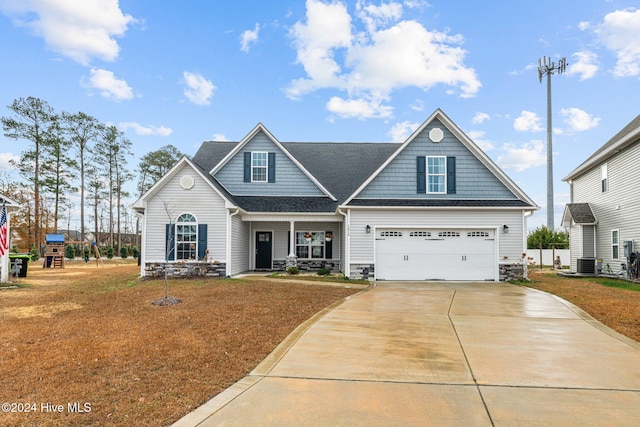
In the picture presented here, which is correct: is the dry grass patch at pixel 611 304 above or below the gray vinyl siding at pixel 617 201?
below

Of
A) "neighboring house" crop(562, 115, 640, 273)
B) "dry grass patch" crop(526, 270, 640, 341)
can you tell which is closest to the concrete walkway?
"dry grass patch" crop(526, 270, 640, 341)

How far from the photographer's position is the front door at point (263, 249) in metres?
19.1

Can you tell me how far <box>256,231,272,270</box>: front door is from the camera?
19.1m

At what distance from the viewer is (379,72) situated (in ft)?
66.8

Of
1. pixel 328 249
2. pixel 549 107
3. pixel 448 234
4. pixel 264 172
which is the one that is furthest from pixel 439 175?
pixel 549 107

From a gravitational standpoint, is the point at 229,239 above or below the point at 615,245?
above

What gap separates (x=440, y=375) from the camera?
4.79 meters

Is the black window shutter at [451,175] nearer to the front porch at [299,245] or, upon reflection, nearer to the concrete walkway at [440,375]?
→ the front porch at [299,245]

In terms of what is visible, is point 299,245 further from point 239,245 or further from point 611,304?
point 611,304

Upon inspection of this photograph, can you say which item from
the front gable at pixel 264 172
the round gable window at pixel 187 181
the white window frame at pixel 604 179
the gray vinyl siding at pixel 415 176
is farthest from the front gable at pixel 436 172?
the white window frame at pixel 604 179

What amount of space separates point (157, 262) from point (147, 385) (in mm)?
12398

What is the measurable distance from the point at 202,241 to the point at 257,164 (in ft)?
16.1

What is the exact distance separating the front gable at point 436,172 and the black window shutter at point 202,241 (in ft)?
21.0

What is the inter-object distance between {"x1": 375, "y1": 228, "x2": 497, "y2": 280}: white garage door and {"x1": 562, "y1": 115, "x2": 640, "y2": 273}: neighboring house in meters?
6.57
